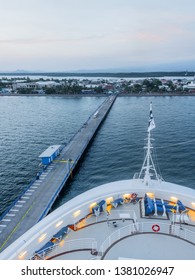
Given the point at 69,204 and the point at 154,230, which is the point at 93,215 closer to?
the point at 69,204

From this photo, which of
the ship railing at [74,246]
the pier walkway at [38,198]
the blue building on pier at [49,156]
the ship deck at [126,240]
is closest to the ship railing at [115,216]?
the ship deck at [126,240]

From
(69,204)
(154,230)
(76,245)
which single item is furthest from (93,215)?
(154,230)

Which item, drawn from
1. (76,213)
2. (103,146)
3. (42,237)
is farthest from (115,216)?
(103,146)

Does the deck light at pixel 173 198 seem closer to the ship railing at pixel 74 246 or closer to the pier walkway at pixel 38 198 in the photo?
the ship railing at pixel 74 246

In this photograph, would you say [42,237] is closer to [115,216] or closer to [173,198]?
A: [115,216]

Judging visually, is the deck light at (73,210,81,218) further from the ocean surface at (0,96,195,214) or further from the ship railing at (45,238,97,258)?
the ocean surface at (0,96,195,214)
